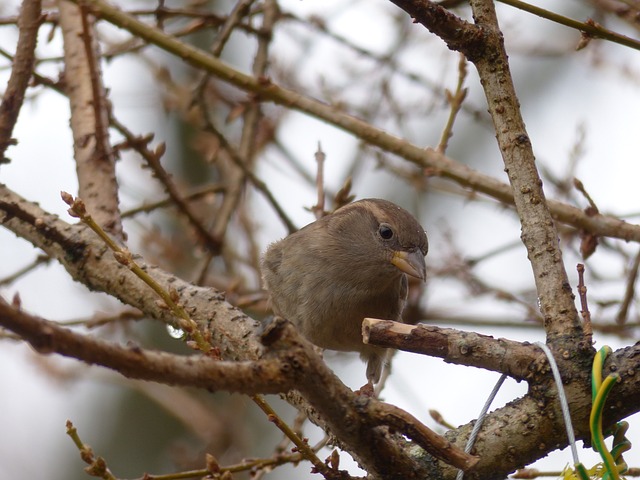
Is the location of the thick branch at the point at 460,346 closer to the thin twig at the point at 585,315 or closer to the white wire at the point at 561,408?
the white wire at the point at 561,408

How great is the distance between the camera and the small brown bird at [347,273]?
4531 mm

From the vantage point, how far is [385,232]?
15.6 ft

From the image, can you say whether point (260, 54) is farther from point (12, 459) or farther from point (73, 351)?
point (12, 459)

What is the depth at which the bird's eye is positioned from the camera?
4719mm

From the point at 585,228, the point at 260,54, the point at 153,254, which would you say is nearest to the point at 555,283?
the point at 585,228

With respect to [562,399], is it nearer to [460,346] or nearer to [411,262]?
[460,346]

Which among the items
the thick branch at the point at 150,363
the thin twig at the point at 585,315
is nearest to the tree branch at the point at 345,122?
the thin twig at the point at 585,315

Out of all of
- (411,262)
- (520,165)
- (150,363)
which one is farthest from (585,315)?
(411,262)

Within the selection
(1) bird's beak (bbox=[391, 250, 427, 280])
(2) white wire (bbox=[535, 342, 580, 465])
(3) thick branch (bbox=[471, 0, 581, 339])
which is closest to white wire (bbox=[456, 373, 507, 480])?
(2) white wire (bbox=[535, 342, 580, 465])

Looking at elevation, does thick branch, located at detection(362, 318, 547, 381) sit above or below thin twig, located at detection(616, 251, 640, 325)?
below

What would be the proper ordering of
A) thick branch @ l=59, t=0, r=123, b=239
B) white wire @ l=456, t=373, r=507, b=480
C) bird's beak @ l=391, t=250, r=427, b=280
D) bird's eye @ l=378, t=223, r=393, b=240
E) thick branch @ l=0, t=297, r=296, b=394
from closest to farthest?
thick branch @ l=0, t=297, r=296, b=394 → white wire @ l=456, t=373, r=507, b=480 → thick branch @ l=59, t=0, r=123, b=239 → bird's beak @ l=391, t=250, r=427, b=280 → bird's eye @ l=378, t=223, r=393, b=240

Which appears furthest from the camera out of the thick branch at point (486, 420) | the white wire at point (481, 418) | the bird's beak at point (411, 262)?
the bird's beak at point (411, 262)

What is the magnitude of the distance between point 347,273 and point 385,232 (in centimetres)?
32

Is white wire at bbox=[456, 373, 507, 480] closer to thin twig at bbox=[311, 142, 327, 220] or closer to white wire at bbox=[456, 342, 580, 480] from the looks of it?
white wire at bbox=[456, 342, 580, 480]
